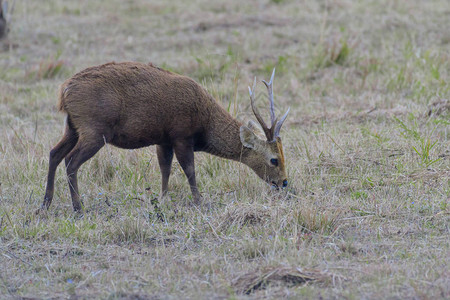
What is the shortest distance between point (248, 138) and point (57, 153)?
80.2 inches

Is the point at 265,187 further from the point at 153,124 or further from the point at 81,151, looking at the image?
the point at 81,151

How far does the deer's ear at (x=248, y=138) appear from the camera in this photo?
291 inches

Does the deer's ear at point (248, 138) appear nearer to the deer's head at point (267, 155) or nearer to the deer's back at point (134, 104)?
the deer's head at point (267, 155)

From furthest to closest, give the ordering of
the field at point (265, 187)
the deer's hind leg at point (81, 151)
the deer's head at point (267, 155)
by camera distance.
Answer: the deer's head at point (267, 155) < the deer's hind leg at point (81, 151) < the field at point (265, 187)

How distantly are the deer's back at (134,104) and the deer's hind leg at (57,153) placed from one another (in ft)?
0.66

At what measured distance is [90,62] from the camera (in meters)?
13.1

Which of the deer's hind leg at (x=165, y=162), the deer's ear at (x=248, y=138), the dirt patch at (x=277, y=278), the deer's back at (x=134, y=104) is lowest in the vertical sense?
the deer's hind leg at (x=165, y=162)

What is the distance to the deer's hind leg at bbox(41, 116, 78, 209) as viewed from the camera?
22.4 ft

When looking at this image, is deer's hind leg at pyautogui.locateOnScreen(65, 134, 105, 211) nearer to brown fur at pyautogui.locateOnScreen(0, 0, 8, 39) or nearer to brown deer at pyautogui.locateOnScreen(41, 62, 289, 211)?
brown deer at pyautogui.locateOnScreen(41, 62, 289, 211)

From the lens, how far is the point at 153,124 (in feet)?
23.0

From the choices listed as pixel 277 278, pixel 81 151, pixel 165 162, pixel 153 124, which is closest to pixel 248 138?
pixel 165 162

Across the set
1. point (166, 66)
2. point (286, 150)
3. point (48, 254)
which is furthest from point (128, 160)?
point (166, 66)

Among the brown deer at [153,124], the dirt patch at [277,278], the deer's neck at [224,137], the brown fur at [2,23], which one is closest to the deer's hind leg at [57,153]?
the brown deer at [153,124]

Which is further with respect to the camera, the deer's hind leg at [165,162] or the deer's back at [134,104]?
the deer's hind leg at [165,162]
